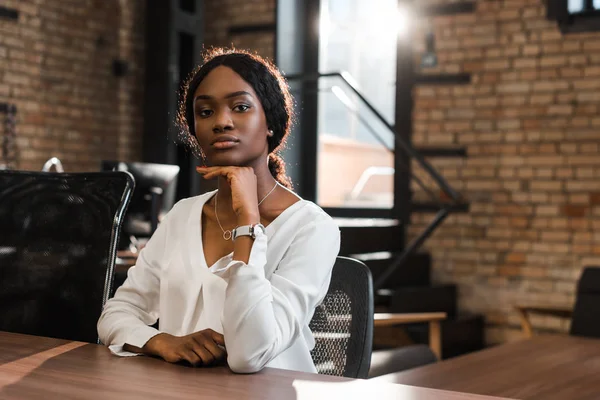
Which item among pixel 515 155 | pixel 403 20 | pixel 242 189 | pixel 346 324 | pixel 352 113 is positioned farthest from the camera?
pixel 352 113

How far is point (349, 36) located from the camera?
20.6 feet

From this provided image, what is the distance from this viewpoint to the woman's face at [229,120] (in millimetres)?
1414

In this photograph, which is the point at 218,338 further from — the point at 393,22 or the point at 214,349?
the point at 393,22

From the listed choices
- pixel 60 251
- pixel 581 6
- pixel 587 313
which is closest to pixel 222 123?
pixel 60 251

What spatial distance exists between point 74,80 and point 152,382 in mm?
5515

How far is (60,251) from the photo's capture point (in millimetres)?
1822

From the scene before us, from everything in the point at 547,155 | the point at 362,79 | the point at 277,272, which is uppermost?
the point at 362,79

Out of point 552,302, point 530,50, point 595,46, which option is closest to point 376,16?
point 530,50

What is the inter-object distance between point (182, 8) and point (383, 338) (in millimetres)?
3107

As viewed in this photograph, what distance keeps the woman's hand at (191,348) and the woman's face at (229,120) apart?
30 centimetres

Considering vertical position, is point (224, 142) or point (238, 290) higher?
point (224, 142)

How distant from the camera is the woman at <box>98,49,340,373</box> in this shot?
1.29 meters

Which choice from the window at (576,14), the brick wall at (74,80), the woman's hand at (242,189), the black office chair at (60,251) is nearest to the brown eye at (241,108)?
the woman's hand at (242,189)

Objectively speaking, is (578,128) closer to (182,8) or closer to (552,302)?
(552,302)
